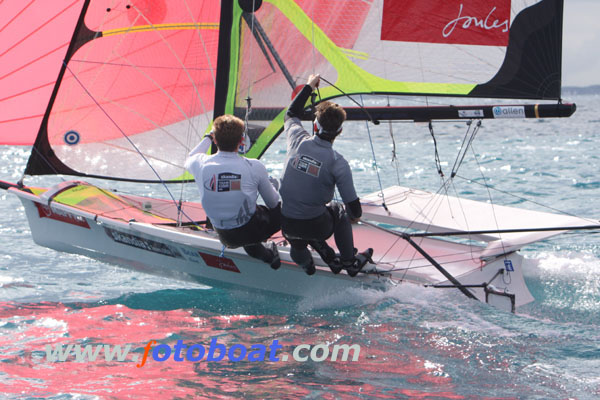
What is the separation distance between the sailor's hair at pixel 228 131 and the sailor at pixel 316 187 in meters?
0.42

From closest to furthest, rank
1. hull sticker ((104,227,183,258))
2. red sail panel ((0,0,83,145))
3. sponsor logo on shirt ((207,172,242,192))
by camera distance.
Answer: sponsor logo on shirt ((207,172,242,192)) < hull sticker ((104,227,183,258)) < red sail panel ((0,0,83,145))

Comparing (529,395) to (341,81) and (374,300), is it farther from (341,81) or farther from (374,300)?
(341,81)

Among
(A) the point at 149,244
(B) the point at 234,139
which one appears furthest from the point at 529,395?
(A) the point at 149,244

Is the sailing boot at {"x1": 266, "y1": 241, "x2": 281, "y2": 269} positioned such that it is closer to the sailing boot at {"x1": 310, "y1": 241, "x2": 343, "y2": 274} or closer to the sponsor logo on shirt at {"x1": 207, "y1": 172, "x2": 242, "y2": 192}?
the sailing boot at {"x1": 310, "y1": 241, "x2": 343, "y2": 274}

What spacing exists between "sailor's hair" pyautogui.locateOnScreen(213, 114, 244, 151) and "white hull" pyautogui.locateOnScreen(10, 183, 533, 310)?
107 cm

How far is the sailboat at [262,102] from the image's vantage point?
527 centimetres

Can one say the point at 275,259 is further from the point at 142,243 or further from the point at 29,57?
the point at 29,57

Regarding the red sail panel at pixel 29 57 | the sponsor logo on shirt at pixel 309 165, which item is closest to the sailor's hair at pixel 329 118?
the sponsor logo on shirt at pixel 309 165

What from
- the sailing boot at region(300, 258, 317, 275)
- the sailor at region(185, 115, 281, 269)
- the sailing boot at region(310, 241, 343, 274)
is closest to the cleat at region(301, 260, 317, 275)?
the sailing boot at region(300, 258, 317, 275)

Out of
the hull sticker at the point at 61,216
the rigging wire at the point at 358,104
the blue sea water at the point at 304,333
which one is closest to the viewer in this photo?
the blue sea water at the point at 304,333

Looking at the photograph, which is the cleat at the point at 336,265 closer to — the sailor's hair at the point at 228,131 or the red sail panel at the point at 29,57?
the sailor's hair at the point at 228,131

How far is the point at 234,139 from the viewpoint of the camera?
14.5ft

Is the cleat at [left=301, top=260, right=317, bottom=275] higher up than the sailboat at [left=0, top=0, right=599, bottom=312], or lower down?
lower down

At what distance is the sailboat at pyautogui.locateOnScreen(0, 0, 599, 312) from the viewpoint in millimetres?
5273
